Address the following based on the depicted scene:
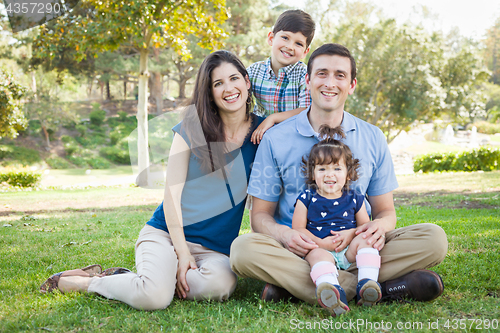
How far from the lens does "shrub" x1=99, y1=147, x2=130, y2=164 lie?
71.1 ft

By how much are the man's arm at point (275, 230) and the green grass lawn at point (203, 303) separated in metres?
0.34

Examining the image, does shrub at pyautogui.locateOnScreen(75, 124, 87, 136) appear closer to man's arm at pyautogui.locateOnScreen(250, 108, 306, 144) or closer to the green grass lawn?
the green grass lawn

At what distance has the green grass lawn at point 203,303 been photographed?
6.97ft

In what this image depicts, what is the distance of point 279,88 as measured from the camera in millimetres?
3676

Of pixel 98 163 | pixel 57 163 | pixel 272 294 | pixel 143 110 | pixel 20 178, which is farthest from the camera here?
pixel 98 163

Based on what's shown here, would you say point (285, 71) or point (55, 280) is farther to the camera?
point (285, 71)

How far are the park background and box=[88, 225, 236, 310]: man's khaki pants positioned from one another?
0.08m

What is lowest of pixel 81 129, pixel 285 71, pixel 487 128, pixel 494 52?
pixel 81 129

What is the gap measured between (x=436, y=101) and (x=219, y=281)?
1778cm

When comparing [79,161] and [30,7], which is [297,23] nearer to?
[30,7]

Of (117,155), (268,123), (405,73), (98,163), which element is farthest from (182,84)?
(268,123)

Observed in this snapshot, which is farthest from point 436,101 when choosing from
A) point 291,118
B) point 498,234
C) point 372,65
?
point 291,118

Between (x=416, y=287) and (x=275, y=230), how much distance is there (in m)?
0.91

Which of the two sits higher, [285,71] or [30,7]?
[30,7]
